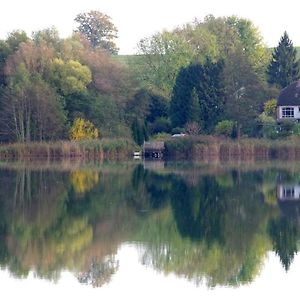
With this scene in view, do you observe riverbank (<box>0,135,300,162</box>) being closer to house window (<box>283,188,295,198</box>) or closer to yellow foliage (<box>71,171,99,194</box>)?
yellow foliage (<box>71,171,99,194</box>)

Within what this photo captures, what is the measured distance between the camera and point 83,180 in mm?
34406

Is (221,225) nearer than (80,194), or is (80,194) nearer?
(221,225)

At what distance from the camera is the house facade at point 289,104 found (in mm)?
69000

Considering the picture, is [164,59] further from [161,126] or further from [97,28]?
[97,28]

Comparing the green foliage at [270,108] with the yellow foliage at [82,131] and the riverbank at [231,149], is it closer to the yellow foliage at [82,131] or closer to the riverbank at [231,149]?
the riverbank at [231,149]

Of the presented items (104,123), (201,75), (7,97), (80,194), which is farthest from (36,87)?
(80,194)

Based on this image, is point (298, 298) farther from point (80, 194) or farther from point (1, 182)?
point (1, 182)

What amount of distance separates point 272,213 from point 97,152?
34.2 m

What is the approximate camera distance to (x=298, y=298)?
12625mm

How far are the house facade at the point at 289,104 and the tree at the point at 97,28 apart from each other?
22.6 meters

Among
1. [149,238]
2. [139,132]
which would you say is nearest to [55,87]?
[139,132]

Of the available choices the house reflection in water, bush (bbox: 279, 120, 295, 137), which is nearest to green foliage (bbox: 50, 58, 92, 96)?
bush (bbox: 279, 120, 295, 137)

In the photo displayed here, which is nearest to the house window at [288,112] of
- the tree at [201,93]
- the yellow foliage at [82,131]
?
the tree at [201,93]

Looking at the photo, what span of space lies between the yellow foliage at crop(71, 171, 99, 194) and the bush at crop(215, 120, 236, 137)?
2414 cm
